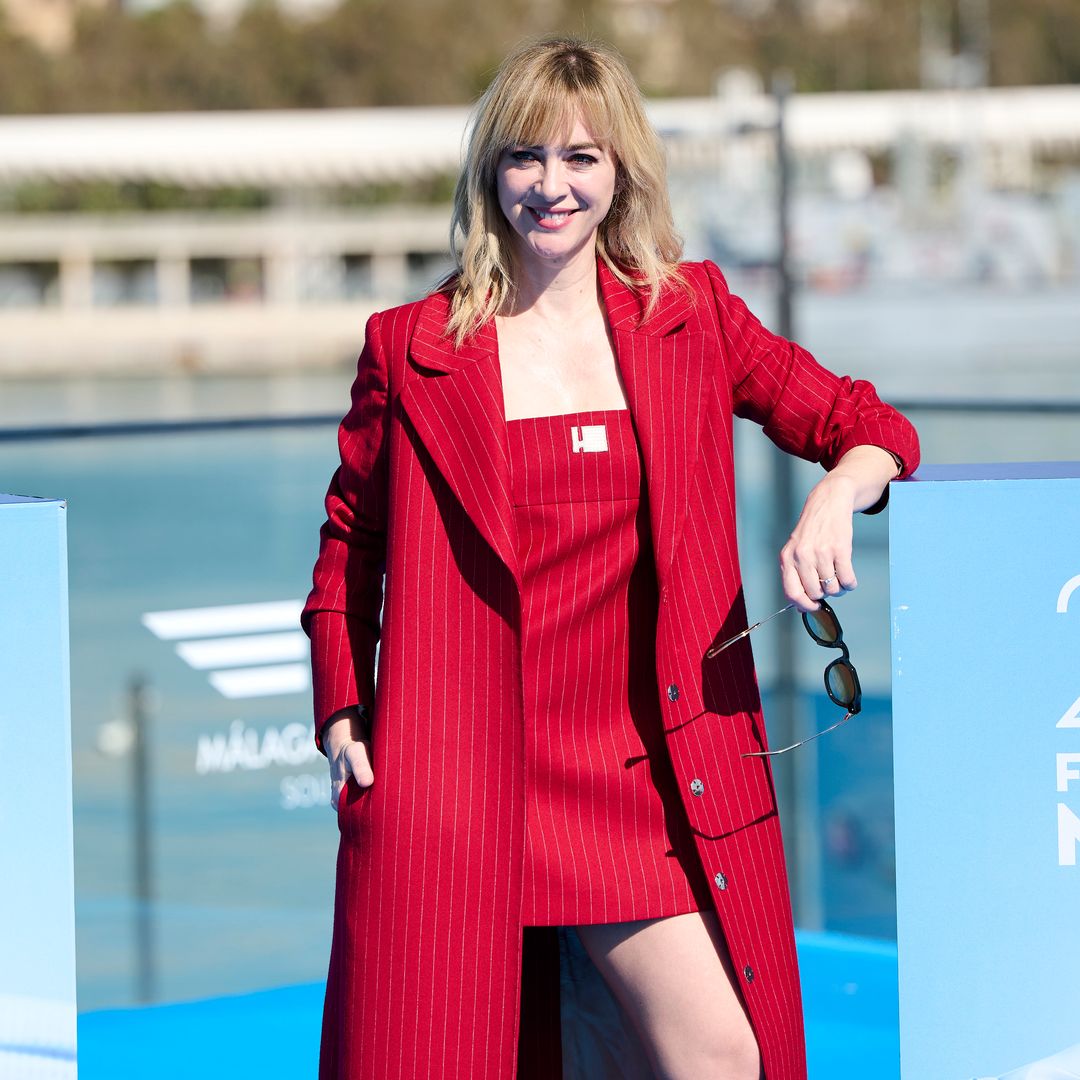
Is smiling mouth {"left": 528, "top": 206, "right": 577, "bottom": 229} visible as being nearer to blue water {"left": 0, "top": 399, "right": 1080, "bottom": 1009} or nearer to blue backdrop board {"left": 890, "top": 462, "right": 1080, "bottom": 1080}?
blue backdrop board {"left": 890, "top": 462, "right": 1080, "bottom": 1080}

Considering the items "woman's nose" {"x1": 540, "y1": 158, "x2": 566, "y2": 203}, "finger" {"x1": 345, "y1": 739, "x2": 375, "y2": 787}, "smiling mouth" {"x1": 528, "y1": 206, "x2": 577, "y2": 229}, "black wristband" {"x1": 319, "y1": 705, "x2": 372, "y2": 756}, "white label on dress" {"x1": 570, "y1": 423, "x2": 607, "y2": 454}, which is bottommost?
"finger" {"x1": 345, "y1": 739, "x2": 375, "y2": 787}

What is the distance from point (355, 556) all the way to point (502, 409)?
220 millimetres

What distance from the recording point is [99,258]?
102ft

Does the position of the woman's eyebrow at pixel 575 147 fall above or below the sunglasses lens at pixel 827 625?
above

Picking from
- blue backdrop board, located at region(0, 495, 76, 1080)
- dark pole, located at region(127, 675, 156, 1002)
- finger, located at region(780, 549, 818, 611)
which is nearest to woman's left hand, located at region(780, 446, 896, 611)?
finger, located at region(780, 549, 818, 611)

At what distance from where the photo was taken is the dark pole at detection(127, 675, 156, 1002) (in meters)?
4.03

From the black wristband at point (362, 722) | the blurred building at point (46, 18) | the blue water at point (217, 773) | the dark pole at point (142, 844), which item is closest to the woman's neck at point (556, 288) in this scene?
the black wristband at point (362, 722)

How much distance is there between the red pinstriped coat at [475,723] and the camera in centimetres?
164

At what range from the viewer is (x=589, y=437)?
64.9 inches

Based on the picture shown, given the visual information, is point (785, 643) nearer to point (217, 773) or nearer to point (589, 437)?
point (217, 773)

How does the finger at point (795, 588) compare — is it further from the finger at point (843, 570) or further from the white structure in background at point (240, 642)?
the white structure in background at point (240, 642)

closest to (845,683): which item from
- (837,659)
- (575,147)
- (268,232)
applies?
(837,659)

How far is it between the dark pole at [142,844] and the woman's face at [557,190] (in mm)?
2592

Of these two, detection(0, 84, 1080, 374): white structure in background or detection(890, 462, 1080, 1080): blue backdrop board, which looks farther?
detection(0, 84, 1080, 374): white structure in background
